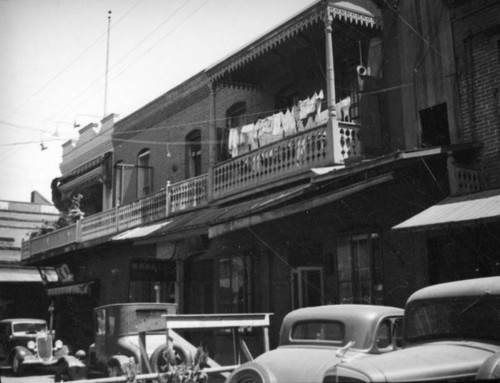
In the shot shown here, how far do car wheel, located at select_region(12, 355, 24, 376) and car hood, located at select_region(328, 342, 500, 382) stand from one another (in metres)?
15.0

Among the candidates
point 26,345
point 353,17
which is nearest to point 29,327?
point 26,345

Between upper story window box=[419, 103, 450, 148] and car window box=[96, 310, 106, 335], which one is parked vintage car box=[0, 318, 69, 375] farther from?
upper story window box=[419, 103, 450, 148]

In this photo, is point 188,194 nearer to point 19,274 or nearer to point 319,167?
point 319,167

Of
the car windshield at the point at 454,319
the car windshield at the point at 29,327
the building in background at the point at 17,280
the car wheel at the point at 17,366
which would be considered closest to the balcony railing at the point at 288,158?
the car windshield at the point at 454,319

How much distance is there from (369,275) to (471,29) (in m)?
5.08

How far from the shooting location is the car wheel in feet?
56.1

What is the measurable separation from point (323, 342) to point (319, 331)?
0.23 metres

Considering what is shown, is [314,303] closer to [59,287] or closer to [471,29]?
[471,29]

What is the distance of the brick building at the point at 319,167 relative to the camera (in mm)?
10447

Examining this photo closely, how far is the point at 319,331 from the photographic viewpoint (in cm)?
666

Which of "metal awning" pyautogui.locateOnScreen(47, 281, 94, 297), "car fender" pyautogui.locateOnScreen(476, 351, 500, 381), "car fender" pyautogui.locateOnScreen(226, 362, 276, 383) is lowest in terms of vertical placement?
"car fender" pyautogui.locateOnScreen(226, 362, 276, 383)

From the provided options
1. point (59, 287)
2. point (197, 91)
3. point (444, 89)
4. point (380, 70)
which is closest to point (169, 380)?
point (444, 89)

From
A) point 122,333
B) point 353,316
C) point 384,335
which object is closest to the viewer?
point 353,316

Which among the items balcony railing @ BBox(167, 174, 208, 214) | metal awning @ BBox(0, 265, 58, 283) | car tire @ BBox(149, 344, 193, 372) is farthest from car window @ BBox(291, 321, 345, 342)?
metal awning @ BBox(0, 265, 58, 283)
